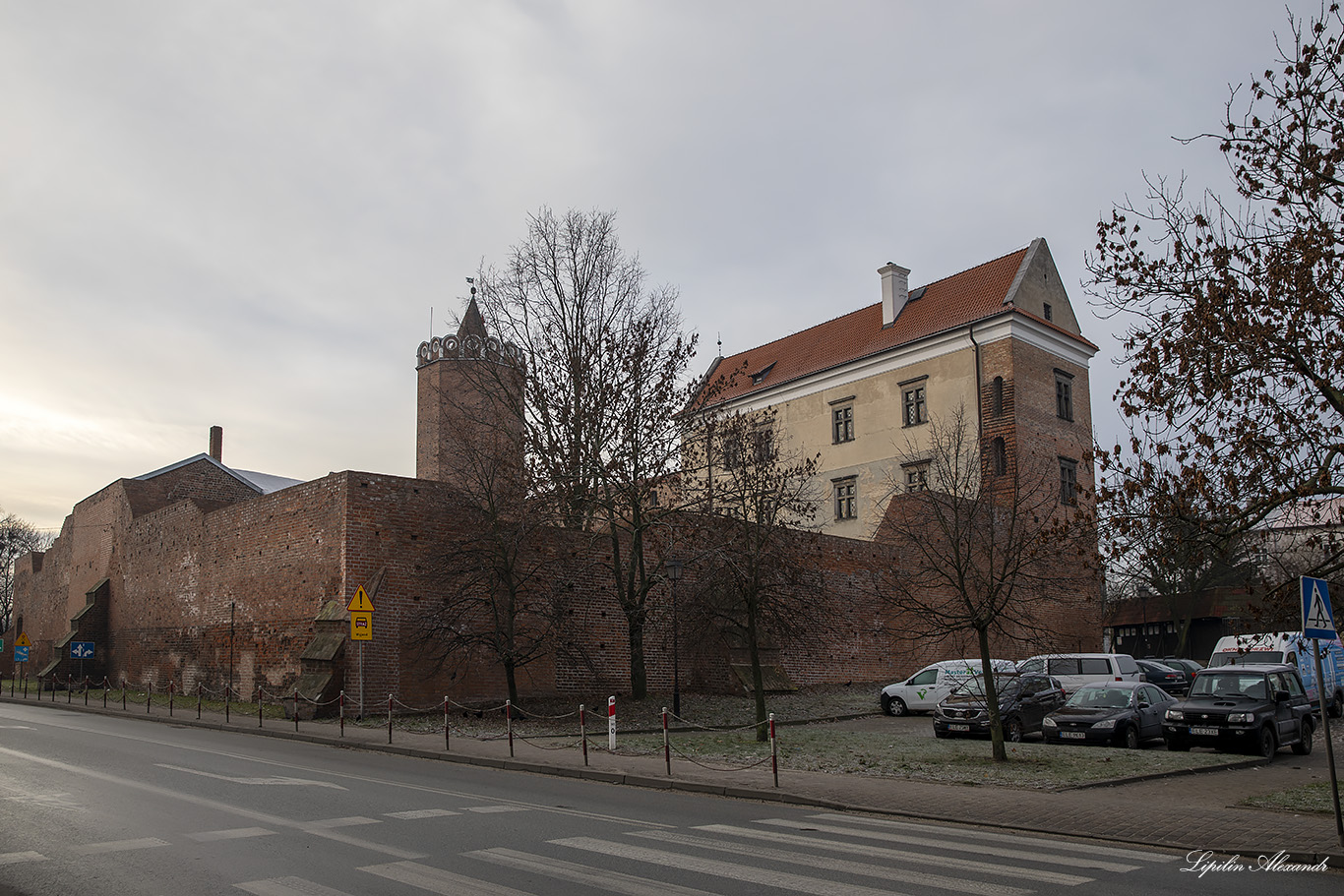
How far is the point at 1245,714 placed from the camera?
17859 mm

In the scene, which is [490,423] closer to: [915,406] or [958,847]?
[958,847]

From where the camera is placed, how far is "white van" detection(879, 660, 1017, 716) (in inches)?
1061

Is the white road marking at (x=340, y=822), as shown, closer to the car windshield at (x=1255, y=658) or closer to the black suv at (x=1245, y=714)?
the black suv at (x=1245, y=714)

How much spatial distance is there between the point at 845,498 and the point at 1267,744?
30102 mm

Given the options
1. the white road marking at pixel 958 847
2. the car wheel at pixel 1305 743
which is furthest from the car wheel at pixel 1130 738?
the white road marking at pixel 958 847

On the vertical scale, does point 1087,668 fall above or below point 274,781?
above

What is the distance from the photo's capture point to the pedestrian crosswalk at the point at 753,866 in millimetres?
7133

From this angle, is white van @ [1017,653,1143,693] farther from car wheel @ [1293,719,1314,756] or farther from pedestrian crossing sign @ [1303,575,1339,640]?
pedestrian crossing sign @ [1303,575,1339,640]

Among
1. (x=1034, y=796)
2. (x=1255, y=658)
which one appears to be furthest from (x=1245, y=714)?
(x=1255, y=658)

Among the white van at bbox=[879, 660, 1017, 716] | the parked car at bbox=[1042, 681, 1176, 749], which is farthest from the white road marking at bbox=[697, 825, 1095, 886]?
the white van at bbox=[879, 660, 1017, 716]

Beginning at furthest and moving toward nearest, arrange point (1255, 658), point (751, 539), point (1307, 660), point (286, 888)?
point (1307, 660) → point (1255, 658) → point (751, 539) → point (286, 888)

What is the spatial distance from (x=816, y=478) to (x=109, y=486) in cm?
3161

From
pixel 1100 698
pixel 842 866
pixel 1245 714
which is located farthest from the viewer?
pixel 1100 698

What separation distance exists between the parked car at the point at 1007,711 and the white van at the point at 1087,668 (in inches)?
154
